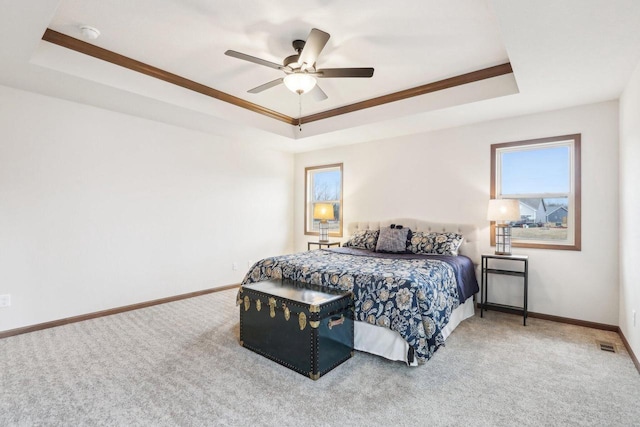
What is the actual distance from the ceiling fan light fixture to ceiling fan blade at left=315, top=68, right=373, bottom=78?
0.30ft

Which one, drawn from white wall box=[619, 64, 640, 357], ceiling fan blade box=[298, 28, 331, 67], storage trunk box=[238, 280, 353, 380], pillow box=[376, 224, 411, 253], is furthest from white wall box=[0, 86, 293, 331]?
white wall box=[619, 64, 640, 357]

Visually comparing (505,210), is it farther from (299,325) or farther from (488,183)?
(299,325)

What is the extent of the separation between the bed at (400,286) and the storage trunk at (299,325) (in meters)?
0.16

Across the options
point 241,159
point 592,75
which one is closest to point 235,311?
point 241,159

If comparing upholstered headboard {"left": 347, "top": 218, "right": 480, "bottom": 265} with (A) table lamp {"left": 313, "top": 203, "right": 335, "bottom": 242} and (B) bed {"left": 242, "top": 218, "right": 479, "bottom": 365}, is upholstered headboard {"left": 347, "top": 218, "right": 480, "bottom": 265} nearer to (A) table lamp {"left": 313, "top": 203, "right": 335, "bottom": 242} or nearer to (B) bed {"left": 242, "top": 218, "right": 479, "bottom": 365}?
(B) bed {"left": 242, "top": 218, "right": 479, "bottom": 365}

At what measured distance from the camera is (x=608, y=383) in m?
2.27

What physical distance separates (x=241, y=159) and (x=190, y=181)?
992 mm

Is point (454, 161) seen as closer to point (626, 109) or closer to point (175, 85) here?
point (626, 109)

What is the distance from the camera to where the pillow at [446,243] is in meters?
3.91

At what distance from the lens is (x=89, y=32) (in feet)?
8.55

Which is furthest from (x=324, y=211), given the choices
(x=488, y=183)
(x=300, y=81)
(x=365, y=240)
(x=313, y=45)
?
(x=313, y=45)

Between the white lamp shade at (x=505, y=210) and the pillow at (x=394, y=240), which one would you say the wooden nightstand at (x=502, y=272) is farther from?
the pillow at (x=394, y=240)

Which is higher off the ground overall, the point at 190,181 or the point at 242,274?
the point at 190,181

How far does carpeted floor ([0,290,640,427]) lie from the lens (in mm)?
1902
